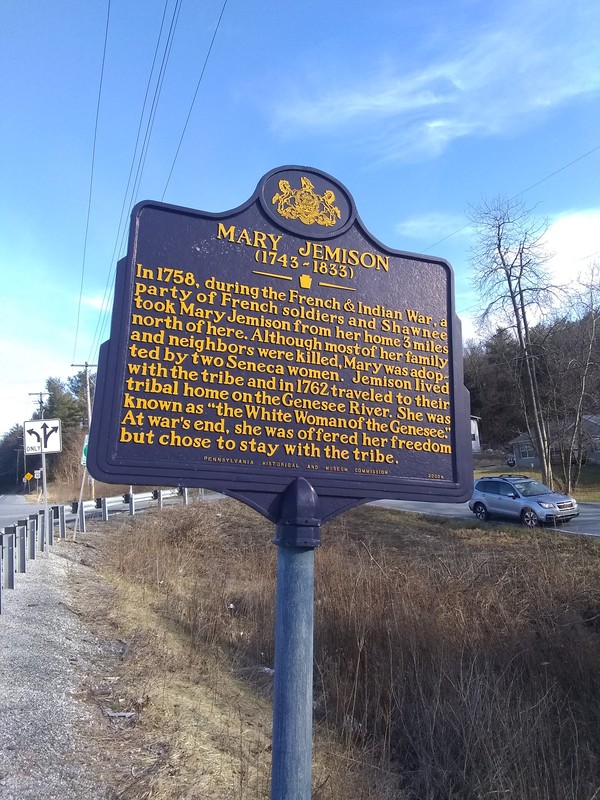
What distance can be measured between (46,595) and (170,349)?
285 inches

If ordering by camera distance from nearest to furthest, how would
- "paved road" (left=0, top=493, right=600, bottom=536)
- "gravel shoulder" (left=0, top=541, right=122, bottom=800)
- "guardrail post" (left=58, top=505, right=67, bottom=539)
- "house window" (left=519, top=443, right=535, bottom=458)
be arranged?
"gravel shoulder" (left=0, top=541, right=122, bottom=800) < "guardrail post" (left=58, top=505, right=67, bottom=539) < "paved road" (left=0, top=493, right=600, bottom=536) < "house window" (left=519, top=443, right=535, bottom=458)

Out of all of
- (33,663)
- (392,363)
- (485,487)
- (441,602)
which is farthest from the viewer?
→ (485,487)

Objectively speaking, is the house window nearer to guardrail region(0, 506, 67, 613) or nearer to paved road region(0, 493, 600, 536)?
paved road region(0, 493, 600, 536)

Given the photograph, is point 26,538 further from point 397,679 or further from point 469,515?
point 469,515

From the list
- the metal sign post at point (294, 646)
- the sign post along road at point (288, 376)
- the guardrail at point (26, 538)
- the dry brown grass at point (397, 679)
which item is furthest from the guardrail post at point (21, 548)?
the metal sign post at point (294, 646)

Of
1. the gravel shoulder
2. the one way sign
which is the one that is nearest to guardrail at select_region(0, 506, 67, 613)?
the gravel shoulder

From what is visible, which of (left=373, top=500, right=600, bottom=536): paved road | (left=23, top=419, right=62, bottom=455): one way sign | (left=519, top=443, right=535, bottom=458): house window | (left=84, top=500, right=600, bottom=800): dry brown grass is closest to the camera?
(left=84, top=500, right=600, bottom=800): dry brown grass

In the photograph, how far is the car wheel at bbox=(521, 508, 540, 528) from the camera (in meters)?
20.7

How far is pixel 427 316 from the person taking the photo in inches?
146

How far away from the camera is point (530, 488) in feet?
72.5

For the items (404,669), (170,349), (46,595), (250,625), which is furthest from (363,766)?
(46,595)

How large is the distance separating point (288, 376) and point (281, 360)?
0.09 m

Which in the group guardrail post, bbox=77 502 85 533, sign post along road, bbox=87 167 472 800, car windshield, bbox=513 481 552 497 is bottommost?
guardrail post, bbox=77 502 85 533

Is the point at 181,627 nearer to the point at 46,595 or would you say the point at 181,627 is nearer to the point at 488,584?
the point at 46,595
